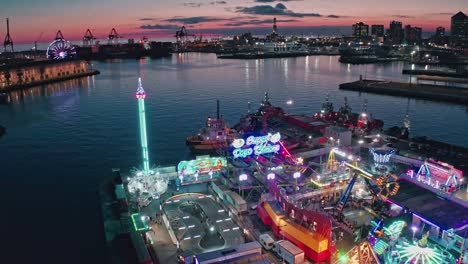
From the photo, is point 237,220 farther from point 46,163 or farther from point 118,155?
point 46,163

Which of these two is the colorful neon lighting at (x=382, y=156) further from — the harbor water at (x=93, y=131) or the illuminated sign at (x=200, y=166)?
the harbor water at (x=93, y=131)

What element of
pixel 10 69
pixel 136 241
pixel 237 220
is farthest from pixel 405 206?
pixel 10 69

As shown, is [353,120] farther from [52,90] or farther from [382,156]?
[52,90]

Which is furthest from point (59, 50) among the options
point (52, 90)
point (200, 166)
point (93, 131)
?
point (200, 166)

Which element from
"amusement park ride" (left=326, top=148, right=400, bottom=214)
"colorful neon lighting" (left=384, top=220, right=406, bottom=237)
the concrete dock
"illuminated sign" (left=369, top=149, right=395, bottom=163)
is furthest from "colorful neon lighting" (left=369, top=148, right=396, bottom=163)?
the concrete dock

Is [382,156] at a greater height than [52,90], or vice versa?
[52,90]

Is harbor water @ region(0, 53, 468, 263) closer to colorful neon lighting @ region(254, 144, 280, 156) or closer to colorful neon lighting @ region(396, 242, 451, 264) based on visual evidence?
colorful neon lighting @ region(254, 144, 280, 156)
